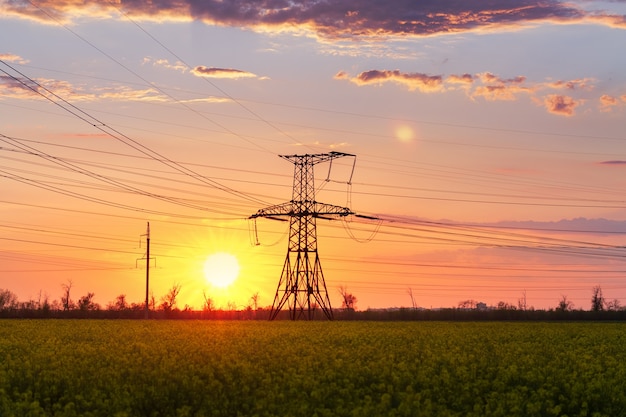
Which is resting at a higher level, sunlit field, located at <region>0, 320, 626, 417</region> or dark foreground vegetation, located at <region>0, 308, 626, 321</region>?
dark foreground vegetation, located at <region>0, 308, 626, 321</region>

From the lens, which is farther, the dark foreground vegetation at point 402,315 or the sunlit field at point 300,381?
the dark foreground vegetation at point 402,315

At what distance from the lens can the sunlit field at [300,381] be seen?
27.0m

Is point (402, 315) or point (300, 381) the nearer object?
point (300, 381)

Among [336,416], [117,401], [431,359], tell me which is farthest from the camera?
[431,359]

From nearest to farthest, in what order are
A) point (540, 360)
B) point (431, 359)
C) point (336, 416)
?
point (336, 416) → point (431, 359) → point (540, 360)

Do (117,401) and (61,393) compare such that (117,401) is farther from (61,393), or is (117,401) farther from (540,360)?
(540,360)

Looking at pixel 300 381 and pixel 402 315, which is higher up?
pixel 402 315

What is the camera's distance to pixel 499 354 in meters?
45.9

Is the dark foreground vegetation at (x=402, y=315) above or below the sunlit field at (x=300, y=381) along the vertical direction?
above

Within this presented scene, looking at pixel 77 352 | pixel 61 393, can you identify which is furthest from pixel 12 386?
pixel 77 352

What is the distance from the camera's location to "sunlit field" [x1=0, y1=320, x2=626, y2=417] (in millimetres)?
27047

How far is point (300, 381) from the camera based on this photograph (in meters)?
30.3

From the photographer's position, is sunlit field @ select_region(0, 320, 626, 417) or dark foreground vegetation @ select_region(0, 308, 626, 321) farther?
dark foreground vegetation @ select_region(0, 308, 626, 321)

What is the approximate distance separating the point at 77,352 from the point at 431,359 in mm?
18409
